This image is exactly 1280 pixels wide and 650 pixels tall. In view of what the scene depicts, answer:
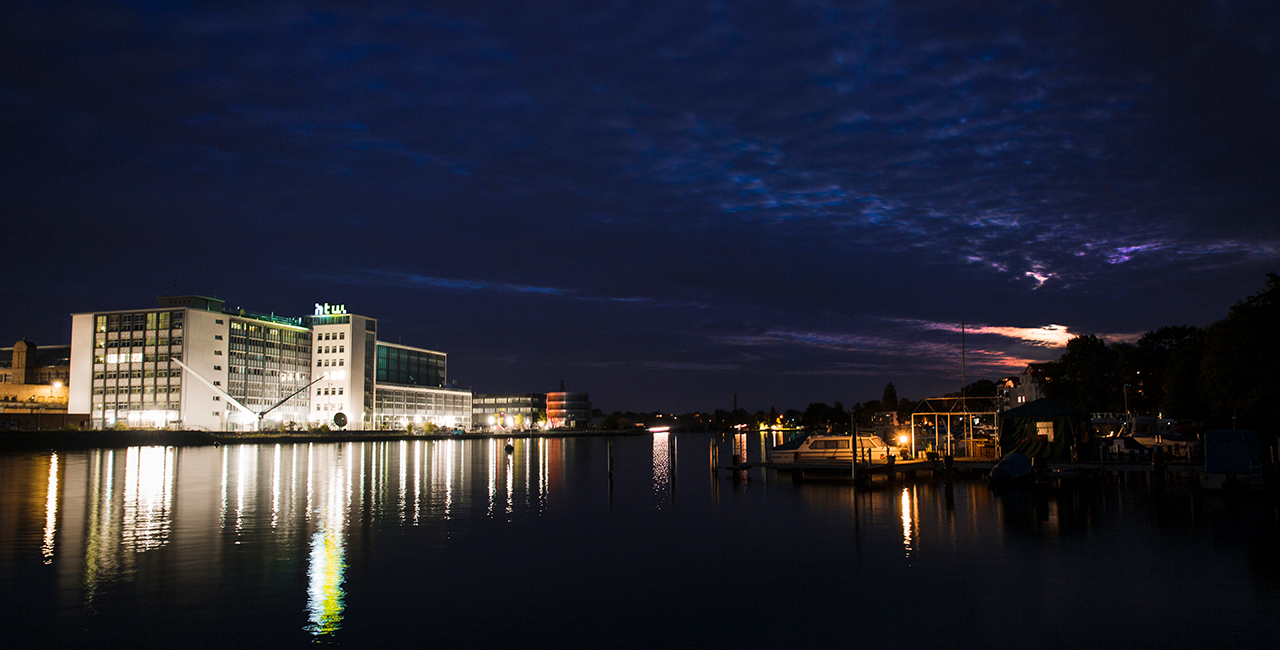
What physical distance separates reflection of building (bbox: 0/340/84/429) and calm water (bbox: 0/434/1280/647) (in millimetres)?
160312

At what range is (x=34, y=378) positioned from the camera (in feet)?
595

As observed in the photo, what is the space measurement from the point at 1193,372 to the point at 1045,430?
2165 cm

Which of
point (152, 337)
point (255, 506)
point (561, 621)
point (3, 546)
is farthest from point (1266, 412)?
point (152, 337)

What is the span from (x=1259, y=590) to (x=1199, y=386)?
1961 inches

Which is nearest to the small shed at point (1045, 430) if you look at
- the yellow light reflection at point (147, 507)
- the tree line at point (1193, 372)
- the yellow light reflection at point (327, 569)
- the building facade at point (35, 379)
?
the tree line at point (1193, 372)

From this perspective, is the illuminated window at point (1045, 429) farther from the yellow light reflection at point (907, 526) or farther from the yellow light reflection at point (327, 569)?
the yellow light reflection at point (327, 569)

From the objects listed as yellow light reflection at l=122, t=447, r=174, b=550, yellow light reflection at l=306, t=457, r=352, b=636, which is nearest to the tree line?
yellow light reflection at l=306, t=457, r=352, b=636

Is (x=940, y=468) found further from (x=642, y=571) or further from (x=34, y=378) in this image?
(x=34, y=378)

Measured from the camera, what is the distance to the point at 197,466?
72.4m

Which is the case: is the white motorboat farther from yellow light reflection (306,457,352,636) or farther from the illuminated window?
yellow light reflection (306,457,352,636)

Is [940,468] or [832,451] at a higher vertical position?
[832,451]

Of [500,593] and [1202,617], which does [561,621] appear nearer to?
[500,593]

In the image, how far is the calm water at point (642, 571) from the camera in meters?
16.6

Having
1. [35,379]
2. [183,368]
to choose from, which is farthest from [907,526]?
[35,379]
